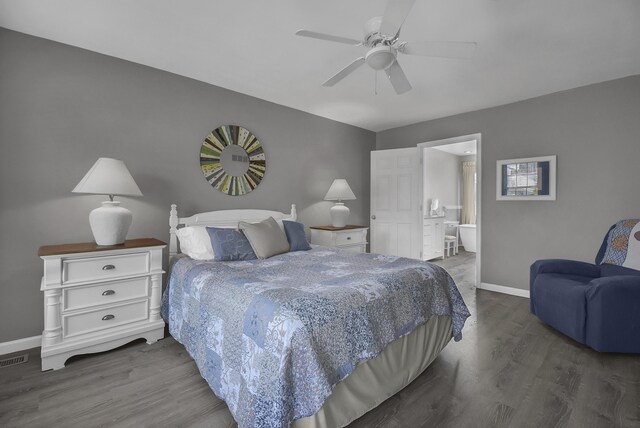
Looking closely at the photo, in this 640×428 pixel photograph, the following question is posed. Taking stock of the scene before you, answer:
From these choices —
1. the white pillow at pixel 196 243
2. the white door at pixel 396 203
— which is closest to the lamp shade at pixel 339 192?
the white door at pixel 396 203

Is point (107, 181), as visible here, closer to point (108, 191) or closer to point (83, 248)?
point (108, 191)

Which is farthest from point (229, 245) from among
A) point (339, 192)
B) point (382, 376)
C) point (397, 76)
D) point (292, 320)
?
point (339, 192)

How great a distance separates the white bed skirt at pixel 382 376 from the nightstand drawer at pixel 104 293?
1835 millimetres

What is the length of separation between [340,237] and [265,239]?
1.57m

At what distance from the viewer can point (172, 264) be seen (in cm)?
274

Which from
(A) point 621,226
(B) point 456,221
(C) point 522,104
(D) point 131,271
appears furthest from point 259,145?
(B) point 456,221

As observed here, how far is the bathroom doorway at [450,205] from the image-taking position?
6.22m

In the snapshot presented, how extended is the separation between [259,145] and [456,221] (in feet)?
20.4

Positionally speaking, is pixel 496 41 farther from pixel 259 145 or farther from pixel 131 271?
pixel 131 271

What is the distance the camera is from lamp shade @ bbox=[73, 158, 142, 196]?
7.47 feet

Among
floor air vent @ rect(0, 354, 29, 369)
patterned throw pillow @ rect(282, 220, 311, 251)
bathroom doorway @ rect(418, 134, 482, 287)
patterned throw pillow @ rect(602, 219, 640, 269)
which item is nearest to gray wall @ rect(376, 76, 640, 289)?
patterned throw pillow @ rect(602, 219, 640, 269)

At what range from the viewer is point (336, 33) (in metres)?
2.38

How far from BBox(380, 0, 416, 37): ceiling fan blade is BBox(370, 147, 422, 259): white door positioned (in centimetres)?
315

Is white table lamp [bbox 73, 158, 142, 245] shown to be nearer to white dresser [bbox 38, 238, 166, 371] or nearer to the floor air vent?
white dresser [bbox 38, 238, 166, 371]
